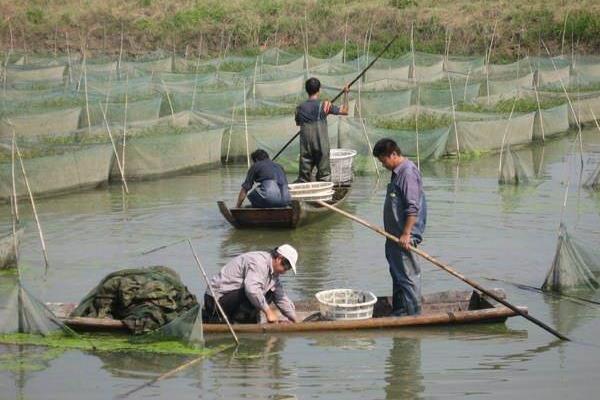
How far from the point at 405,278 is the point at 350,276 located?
87.6 inches

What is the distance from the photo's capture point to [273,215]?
1201cm

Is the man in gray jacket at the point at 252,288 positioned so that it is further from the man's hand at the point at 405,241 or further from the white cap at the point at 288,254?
the man's hand at the point at 405,241

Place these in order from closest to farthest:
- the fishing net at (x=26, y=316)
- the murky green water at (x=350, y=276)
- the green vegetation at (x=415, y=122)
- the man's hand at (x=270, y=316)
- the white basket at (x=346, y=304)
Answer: the murky green water at (x=350, y=276), the fishing net at (x=26, y=316), the man's hand at (x=270, y=316), the white basket at (x=346, y=304), the green vegetation at (x=415, y=122)

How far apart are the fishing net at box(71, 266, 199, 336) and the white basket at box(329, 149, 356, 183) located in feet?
17.8

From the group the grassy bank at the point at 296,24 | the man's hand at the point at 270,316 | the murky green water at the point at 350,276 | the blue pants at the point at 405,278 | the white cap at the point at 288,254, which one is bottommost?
the murky green water at the point at 350,276

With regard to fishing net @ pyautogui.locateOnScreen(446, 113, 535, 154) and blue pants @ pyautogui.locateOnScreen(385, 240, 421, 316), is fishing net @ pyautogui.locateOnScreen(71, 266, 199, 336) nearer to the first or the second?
blue pants @ pyautogui.locateOnScreen(385, 240, 421, 316)

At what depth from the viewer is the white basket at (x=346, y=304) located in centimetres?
815

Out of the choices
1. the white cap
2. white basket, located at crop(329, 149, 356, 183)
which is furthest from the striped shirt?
white basket, located at crop(329, 149, 356, 183)

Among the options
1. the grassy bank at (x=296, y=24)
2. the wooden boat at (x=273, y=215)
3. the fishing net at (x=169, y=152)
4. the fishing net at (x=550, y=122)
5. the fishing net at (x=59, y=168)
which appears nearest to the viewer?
the wooden boat at (x=273, y=215)

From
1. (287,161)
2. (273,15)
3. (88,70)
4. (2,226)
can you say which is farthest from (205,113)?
(273,15)

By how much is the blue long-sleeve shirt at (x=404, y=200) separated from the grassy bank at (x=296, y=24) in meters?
20.9

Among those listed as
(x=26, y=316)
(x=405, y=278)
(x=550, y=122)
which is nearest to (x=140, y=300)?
(x=26, y=316)

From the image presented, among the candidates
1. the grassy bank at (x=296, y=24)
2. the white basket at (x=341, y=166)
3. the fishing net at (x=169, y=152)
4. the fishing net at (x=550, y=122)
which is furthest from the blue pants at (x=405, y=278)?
the grassy bank at (x=296, y=24)

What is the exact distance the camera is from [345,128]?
16422 mm
